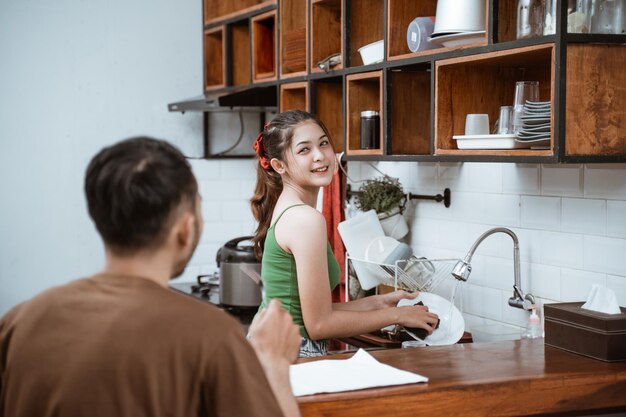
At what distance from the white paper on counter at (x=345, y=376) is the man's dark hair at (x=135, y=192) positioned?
95cm

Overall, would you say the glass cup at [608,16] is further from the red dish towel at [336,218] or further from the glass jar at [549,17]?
the red dish towel at [336,218]

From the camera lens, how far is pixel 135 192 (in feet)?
4.62

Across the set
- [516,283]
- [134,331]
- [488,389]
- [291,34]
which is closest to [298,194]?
[516,283]

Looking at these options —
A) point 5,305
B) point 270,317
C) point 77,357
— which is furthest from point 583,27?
point 5,305

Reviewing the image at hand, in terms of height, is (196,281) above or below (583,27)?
below

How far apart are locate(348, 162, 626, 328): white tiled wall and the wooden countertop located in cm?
47

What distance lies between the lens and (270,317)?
1.69m

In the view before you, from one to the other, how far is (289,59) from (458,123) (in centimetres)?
133

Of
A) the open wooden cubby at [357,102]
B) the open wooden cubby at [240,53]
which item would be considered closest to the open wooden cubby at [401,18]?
the open wooden cubby at [357,102]

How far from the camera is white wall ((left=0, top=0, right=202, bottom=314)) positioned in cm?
513

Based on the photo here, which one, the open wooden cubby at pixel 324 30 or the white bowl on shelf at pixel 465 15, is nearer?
the white bowl on shelf at pixel 465 15

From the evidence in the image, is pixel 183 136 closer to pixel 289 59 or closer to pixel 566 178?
pixel 289 59

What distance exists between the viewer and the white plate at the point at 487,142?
2.86 metres

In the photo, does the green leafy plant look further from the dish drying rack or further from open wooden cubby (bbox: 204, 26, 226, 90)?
open wooden cubby (bbox: 204, 26, 226, 90)
